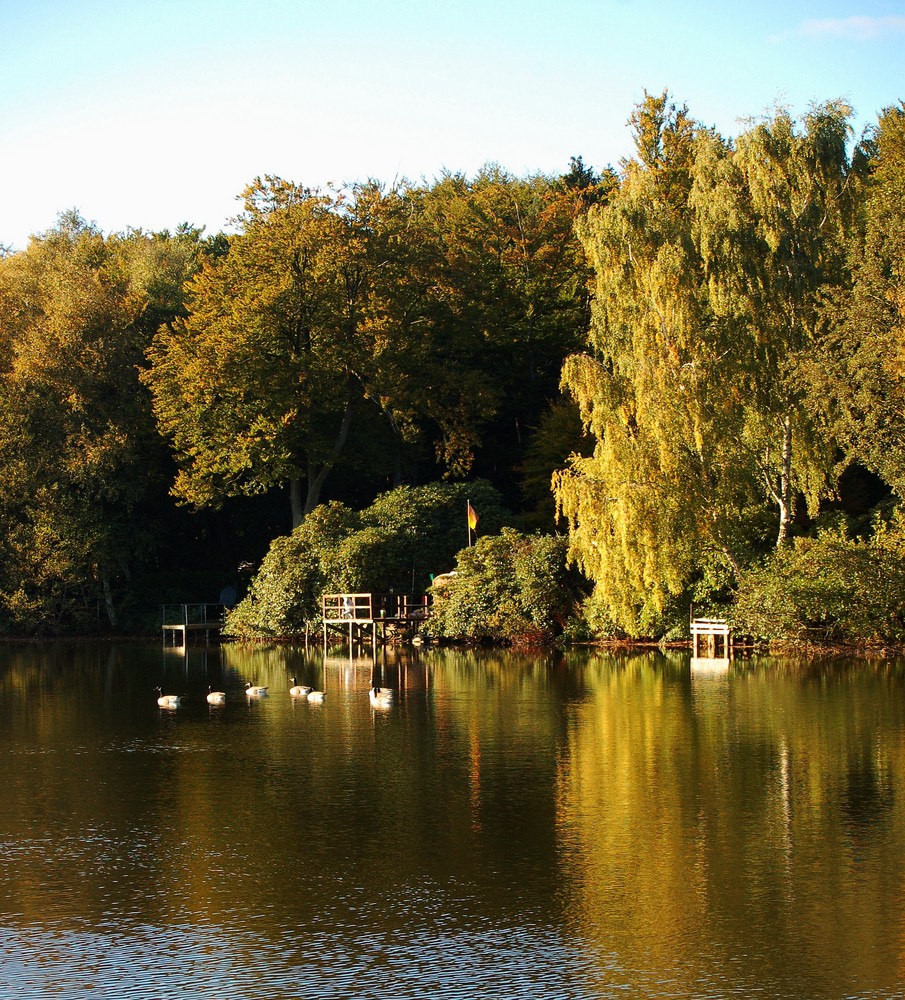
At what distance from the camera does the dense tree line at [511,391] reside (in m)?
34.5

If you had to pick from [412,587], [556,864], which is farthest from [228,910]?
[412,587]

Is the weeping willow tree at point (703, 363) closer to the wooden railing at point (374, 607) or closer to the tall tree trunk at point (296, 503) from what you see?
the wooden railing at point (374, 607)

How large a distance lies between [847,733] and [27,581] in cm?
3855

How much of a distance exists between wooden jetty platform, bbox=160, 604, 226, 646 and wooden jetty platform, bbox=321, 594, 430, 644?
5.99m

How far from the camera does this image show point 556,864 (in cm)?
1328

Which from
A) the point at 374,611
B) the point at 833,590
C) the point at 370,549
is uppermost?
the point at 370,549

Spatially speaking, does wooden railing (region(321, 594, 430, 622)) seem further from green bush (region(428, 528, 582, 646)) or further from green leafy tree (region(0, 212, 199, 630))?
green leafy tree (region(0, 212, 199, 630))

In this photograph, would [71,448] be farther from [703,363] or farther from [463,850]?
[463,850]

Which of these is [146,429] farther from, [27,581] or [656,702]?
[656,702]

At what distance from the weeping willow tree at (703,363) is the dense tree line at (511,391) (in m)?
0.08

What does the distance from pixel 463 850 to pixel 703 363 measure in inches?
906

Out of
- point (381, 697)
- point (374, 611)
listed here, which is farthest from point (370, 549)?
point (381, 697)

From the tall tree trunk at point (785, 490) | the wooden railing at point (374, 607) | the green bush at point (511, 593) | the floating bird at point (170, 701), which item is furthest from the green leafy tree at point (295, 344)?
the floating bird at point (170, 701)

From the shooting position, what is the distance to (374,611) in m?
46.1
